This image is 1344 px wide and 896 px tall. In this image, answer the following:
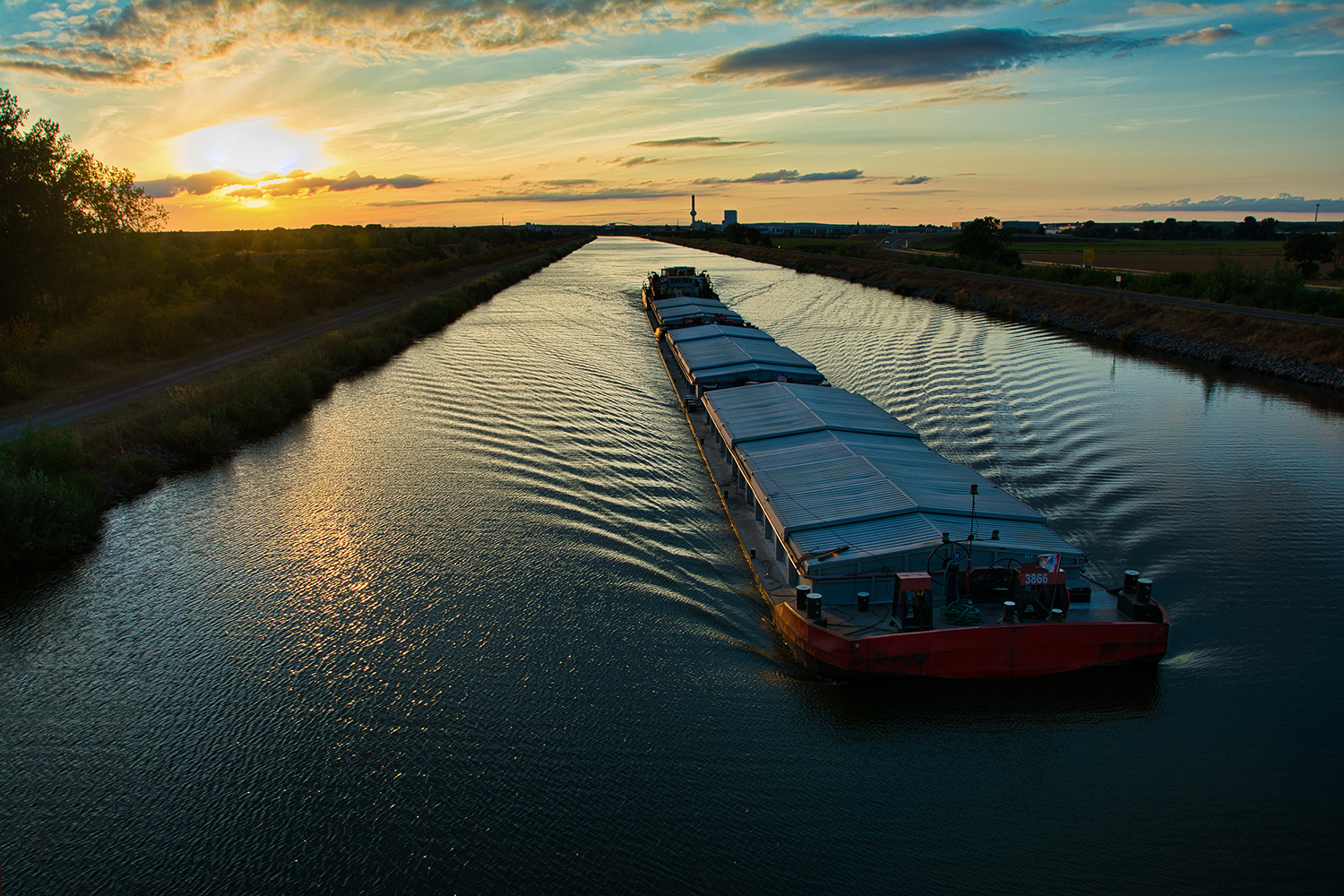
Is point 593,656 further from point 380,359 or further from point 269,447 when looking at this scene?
point 380,359

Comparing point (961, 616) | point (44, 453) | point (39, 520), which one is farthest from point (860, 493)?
point (44, 453)

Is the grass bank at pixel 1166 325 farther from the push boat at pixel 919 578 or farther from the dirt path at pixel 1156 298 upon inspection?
the push boat at pixel 919 578

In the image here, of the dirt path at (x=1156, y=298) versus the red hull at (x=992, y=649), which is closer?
the red hull at (x=992, y=649)

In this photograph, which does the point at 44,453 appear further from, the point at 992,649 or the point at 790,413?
the point at 992,649

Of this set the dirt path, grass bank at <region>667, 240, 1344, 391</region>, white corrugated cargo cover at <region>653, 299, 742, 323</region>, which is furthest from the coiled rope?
the dirt path

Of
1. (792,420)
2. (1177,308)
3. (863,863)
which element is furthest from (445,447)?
(1177,308)

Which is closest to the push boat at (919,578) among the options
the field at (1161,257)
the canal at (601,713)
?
the canal at (601,713)
